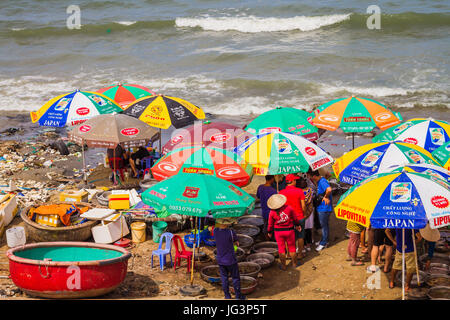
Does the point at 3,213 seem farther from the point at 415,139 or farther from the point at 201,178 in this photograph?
the point at 415,139

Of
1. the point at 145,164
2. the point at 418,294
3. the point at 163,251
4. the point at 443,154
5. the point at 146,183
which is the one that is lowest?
the point at 418,294

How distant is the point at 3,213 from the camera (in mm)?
10695

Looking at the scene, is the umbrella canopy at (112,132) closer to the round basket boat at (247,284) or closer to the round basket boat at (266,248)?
the round basket boat at (266,248)

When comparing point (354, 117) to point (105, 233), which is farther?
point (354, 117)

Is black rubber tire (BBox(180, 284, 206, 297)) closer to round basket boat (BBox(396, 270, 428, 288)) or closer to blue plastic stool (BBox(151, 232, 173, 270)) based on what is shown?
blue plastic stool (BBox(151, 232, 173, 270))

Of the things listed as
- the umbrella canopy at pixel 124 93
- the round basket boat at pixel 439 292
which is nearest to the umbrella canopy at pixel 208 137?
A: the umbrella canopy at pixel 124 93

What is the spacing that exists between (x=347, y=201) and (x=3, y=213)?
6555 millimetres

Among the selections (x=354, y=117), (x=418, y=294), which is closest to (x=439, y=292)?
(x=418, y=294)

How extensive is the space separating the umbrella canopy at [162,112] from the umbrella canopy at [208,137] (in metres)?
1.22

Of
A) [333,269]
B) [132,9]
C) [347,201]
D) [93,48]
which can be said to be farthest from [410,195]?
[132,9]

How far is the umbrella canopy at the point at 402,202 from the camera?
6867 millimetres

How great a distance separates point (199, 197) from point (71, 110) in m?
6.04

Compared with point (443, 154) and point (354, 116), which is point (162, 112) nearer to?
point (354, 116)

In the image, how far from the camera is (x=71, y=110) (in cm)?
1307
